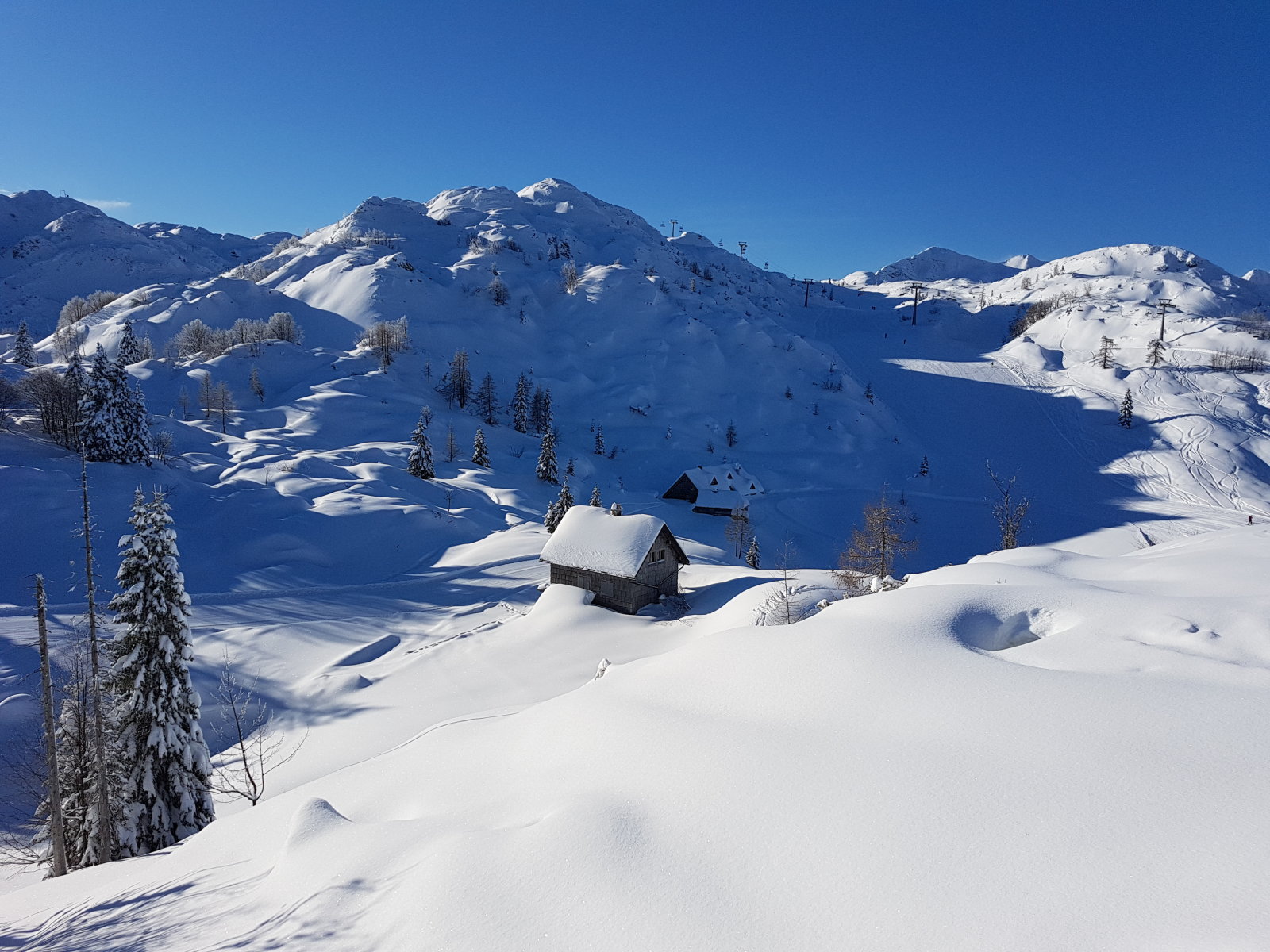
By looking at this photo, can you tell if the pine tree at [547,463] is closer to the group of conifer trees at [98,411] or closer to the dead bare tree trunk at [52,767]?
the group of conifer trees at [98,411]

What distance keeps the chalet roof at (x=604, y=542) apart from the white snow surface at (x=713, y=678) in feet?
4.70

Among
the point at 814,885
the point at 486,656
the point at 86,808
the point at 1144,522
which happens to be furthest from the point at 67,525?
the point at 1144,522

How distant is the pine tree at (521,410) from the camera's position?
79.0m

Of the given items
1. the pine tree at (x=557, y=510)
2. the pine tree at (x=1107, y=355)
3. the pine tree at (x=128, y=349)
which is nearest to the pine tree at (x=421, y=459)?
the pine tree at (x=557, y=510)

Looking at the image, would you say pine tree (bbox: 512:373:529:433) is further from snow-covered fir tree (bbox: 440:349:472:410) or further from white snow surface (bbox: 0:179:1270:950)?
snow-covered fir tree (bbox: 440:349:472:410)

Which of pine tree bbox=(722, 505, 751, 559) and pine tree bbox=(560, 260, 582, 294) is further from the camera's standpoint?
pine tree bbox=(560, 260, 582, 294)

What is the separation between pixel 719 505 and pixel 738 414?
2915 cm

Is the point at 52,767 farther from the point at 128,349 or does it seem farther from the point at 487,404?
the point at 487,404

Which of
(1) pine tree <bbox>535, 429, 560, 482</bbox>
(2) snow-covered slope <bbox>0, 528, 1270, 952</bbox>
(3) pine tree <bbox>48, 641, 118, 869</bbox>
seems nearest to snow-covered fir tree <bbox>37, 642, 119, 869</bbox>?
(3) pine tree <bbox>48, 641, 118, 869</bbox>

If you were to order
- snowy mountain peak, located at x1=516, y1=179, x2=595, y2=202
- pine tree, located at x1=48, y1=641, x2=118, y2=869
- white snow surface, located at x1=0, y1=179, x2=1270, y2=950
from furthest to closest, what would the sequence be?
snowy mountain peak, located at x1=516, y1=179, x2=595, y2=202
pine tree, located at x1=48, y1=641, x2=118, y2=869
white snow surface, located at x1=0, y1=179, x2=1270, y2=950

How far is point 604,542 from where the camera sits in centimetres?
3056

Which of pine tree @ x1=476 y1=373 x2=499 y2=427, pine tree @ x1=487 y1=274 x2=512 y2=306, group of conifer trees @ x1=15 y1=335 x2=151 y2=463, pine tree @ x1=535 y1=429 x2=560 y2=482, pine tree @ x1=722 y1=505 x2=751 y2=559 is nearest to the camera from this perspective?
group of conifer trees @ x1=15 y1=335 x2=151 y2=463

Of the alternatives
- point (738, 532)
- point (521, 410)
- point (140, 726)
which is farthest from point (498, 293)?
point (140, 726)

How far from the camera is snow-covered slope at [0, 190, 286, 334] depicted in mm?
120062
